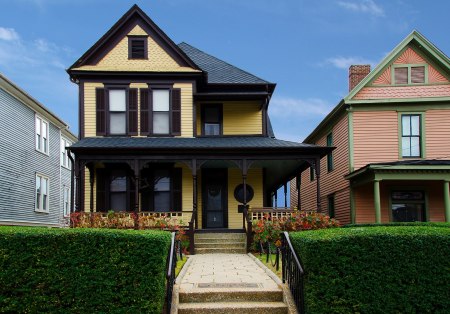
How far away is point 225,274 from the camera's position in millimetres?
11859

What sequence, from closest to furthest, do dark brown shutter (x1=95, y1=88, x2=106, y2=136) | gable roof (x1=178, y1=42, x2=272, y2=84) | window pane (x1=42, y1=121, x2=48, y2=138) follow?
dark brown shutter (x1=95, y1=88, x2=106, y2=136) < gable roof (x1=178, y1=42, x2=272, y2=84) < window pane (x1=42, y1=121, x2=48, y2=138)

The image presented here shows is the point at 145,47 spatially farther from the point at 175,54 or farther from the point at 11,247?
the point at 11,247

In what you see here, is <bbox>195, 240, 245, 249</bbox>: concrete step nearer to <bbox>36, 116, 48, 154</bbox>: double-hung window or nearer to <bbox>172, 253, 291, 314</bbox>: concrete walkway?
<bbox>172, 253, 291, 314</bbox>: concrete walkway

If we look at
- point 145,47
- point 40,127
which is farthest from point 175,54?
point 40,127

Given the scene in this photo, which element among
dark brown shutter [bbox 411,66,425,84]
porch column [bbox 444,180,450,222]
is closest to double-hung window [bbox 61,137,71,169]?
dark brown shutter [bbox 411,66,425,84]

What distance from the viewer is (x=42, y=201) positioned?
3020 cm

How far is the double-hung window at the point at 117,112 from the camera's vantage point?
21234 millimetres

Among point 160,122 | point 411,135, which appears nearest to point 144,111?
point 160,122

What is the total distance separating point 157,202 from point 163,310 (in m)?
12.4

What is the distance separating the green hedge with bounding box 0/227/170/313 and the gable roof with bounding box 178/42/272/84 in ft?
48.1

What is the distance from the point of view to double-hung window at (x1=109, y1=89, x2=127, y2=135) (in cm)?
2123

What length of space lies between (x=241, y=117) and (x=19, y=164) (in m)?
12.1

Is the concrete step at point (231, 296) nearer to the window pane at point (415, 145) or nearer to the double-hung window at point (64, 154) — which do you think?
the window pane at point (415, 145)

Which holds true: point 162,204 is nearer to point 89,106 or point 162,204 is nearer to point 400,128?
point 89,106
